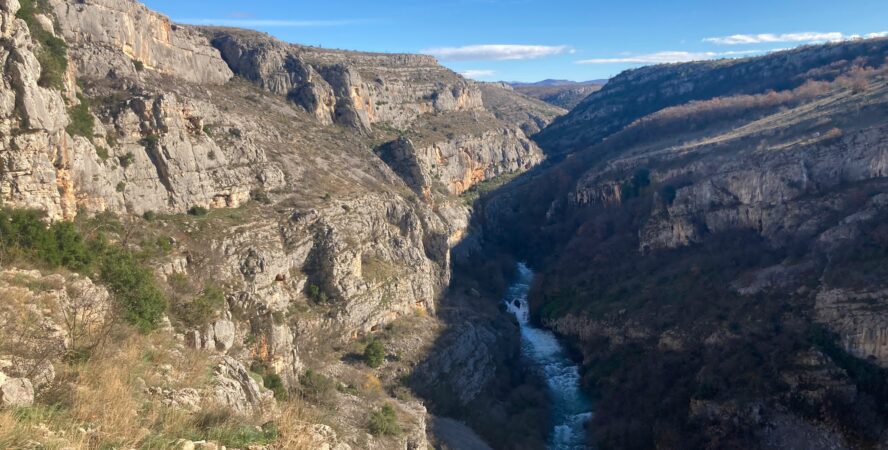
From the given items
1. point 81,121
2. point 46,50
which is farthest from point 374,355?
point 46,50

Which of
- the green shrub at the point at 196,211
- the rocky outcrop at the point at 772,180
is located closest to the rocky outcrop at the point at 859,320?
the rocky outcrop at the point at 772,180

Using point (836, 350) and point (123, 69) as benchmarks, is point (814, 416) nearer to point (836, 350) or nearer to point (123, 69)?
point (836, 350)

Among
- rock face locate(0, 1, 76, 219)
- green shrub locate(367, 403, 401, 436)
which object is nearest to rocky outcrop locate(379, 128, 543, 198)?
green shrub locate(367, 403, 401, 436)

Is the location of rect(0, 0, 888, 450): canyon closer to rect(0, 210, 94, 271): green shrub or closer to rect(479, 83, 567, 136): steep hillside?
rect(0, 210, 94, 271): green shrub

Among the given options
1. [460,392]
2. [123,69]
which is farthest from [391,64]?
[460,392]

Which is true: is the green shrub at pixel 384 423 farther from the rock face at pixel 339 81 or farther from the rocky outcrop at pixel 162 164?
the rock face at pixel 339 81

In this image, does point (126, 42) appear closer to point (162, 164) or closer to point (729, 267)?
point (162, 164)
